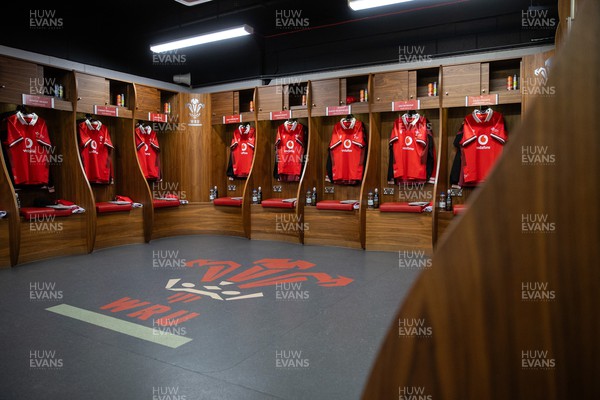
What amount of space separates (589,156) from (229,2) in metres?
7.11

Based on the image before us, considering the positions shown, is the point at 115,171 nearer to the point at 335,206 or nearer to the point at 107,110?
the point at 107,110

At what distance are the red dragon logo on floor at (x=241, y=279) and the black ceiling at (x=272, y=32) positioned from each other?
380 centimetres

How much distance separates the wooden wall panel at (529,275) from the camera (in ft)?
1.64

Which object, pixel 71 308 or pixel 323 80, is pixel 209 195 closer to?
pixel 323 80

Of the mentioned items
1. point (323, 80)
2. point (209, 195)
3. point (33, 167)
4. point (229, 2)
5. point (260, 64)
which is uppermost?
point (229, 2)

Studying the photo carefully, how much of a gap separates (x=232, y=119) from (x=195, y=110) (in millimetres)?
748

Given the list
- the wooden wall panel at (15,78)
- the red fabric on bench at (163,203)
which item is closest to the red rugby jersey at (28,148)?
the wooden wall panel at (15,78)

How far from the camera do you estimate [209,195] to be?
303 inches

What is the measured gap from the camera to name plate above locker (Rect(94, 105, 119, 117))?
6.22 m

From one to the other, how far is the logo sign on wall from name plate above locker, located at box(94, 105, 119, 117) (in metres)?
1.38

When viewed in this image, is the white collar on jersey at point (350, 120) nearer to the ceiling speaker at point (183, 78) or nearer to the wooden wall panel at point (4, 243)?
the ceiling speaker at point (183, 78)

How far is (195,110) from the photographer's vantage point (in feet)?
25.0

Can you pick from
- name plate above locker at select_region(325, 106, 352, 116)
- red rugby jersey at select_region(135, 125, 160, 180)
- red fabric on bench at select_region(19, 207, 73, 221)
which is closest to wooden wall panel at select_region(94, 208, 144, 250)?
red fabric on bench at select_region(19, 207, 73, 221)

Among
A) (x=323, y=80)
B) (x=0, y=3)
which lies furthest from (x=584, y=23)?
(x=0, y=3)
